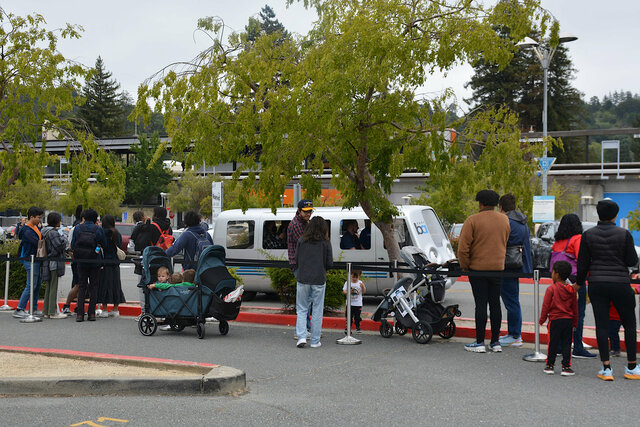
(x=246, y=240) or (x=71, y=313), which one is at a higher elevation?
(x=246, y=240)

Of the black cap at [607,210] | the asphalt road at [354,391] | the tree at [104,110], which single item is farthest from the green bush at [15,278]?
the tree at [104,110]

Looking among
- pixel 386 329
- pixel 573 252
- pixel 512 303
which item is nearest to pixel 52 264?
pixel 386 329

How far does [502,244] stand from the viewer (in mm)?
9164

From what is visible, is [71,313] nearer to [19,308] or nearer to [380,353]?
[19,308]

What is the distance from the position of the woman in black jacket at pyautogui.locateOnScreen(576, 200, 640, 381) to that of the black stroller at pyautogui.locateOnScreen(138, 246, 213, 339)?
5.13 metres

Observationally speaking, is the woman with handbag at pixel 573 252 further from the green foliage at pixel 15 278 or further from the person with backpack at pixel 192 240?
the green foliage at pixel 15 278

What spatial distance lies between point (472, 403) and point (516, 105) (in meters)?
68.0

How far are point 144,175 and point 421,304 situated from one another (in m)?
70.0

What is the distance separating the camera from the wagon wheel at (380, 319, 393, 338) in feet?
34.1

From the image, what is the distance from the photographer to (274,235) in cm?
1593

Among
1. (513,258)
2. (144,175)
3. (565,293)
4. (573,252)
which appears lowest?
(565,293)

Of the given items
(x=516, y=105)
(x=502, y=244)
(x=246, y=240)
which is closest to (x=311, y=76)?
(x=502, y=244)

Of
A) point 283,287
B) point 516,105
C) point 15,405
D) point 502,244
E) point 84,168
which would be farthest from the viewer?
point 516,105

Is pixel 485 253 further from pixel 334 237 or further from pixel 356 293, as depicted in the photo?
pixel 334 237
